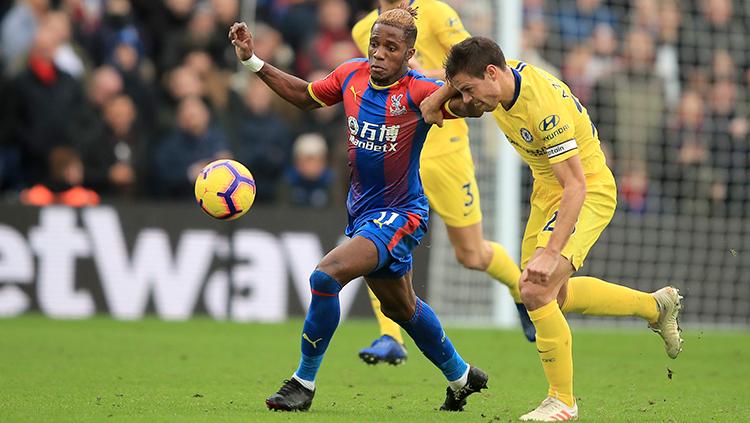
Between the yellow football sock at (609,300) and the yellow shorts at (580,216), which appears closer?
the yellow shorts at (580,216)

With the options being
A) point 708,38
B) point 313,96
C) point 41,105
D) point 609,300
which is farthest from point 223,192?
point 708,38

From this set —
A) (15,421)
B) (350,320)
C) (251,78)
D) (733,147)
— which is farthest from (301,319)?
(15,421)

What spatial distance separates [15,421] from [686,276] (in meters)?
10.8

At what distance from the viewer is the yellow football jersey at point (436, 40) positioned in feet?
31.2

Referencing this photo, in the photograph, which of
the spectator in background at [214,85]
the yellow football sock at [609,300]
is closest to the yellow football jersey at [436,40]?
the yellow football sock at [609,300]

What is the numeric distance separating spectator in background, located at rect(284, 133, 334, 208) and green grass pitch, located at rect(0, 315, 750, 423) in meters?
1.99

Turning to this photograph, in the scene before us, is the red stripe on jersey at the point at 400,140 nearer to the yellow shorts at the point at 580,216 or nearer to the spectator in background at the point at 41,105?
the yellow shorts at the point at 580,216

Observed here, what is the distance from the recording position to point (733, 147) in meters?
15.8

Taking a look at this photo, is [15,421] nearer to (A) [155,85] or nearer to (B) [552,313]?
(B) [552,313]

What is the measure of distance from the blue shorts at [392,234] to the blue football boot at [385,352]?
5.71 feet

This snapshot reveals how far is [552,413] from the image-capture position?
675 cm

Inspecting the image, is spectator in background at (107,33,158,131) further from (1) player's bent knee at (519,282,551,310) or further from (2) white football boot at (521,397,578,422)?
(2) white football boot at (521,397,578,422)

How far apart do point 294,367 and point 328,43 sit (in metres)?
7.51

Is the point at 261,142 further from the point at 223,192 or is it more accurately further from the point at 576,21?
the point at 223,192
